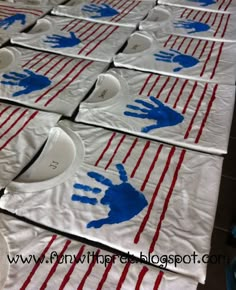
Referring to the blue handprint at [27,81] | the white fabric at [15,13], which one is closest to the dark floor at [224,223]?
the blue handprint at [27,81]

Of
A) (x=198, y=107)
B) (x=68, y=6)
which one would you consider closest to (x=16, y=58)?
(x=68, y=6)

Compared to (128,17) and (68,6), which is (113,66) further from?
(68,6)

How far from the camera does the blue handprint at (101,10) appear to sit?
118cm

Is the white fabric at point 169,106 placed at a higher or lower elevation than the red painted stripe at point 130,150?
higher

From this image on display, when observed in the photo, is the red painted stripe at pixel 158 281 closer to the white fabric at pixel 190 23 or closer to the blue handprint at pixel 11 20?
the white fabric at pixel 190 23

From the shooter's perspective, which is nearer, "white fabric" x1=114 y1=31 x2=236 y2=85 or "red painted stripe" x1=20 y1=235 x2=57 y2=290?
"red painted stripe" x1=20 y1=235 x2=57 y2=290

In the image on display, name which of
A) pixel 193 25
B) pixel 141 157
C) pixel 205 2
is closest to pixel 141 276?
pixel 141 157

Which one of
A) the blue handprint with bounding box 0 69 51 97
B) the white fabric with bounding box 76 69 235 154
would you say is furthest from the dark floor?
the blue handprint with bounding box 0 69 51 97

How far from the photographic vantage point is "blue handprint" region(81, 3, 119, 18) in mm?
1184

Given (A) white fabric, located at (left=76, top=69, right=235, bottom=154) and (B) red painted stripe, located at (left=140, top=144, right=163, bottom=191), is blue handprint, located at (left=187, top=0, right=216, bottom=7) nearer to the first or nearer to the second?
(A) white fabric, located at (left=76, top=69, right=235, bottom=154)

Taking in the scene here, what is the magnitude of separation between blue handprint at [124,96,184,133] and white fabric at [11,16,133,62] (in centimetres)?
23

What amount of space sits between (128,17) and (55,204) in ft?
2.58

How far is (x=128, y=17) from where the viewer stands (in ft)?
3.82

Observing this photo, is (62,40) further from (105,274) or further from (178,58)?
(105,274)
